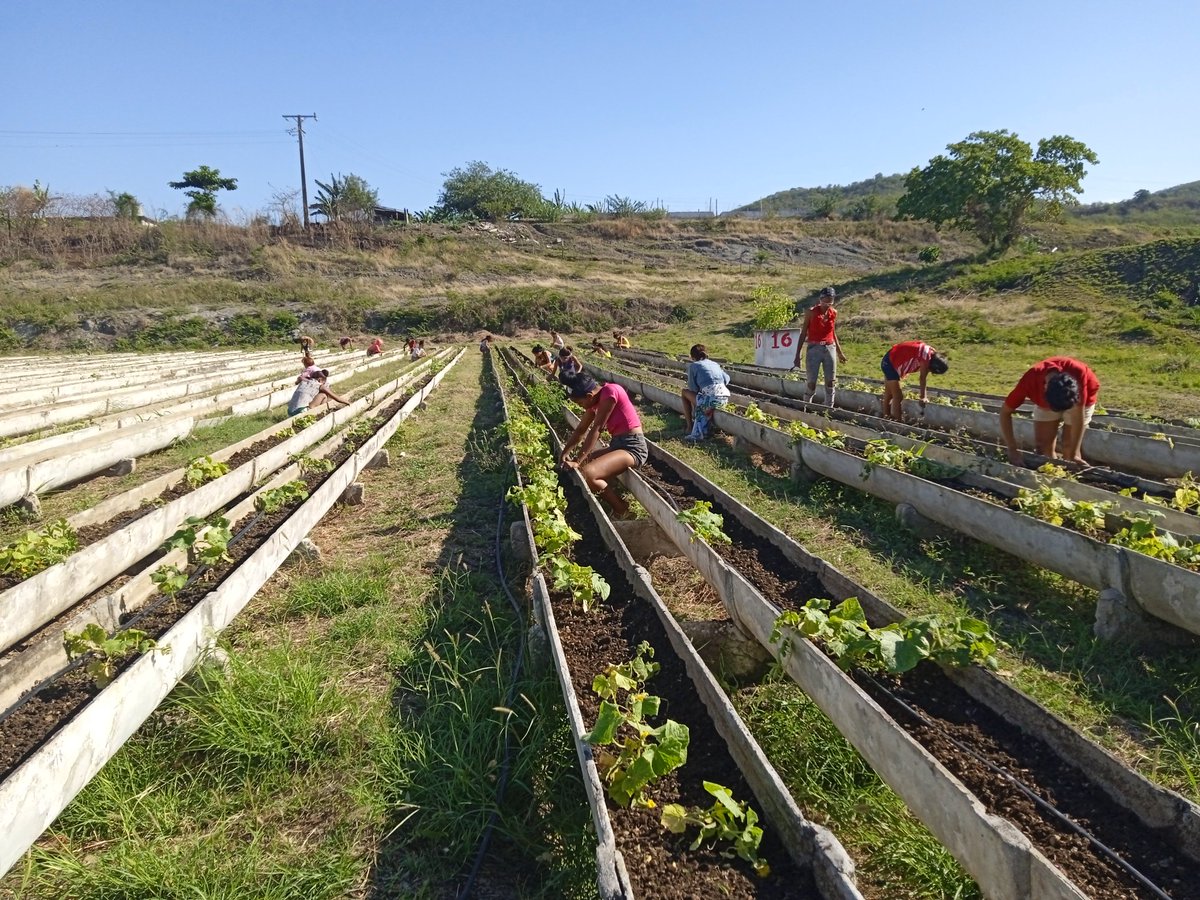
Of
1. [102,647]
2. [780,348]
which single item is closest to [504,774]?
[102,647]

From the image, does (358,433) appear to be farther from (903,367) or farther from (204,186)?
(204,186)

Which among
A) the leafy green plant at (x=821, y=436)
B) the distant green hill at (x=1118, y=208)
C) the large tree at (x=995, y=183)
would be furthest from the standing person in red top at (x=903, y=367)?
the distant green hill at (x=1118, y=208)

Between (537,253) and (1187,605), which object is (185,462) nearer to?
(1187,605)

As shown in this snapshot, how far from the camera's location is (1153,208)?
90.6 metres

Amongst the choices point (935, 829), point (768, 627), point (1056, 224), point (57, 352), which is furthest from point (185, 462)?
point (1056, 224)

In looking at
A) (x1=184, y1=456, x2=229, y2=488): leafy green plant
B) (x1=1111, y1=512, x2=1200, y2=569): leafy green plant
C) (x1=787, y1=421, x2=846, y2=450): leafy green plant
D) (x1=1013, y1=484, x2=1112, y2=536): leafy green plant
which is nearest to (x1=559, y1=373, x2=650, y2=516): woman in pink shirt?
(x1=787, y1=421, x2=846, y2=450): leafy green plant

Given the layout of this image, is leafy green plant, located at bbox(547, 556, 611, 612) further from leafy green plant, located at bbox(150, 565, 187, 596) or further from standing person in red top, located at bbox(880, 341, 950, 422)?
standing person in red top, located at bbox(880, 341, 950, 422)

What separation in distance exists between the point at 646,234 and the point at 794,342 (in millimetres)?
44288

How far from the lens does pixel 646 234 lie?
196 feet

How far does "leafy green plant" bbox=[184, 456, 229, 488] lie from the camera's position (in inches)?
267

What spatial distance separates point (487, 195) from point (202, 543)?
228 ft

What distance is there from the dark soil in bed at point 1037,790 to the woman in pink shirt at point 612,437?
133 inches

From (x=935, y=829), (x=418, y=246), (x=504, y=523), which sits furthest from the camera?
(x=418, y=246)

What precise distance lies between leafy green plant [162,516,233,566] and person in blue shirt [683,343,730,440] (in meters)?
6.13
